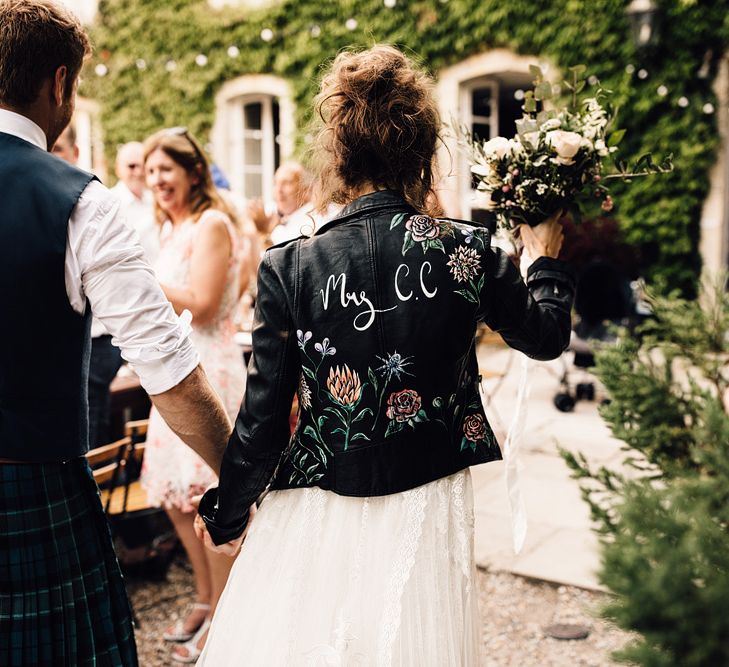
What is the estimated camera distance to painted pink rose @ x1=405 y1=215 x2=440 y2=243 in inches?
67.1

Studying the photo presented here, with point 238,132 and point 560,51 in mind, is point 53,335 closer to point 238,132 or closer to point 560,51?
point 560,51

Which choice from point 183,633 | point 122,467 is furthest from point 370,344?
point 122,467

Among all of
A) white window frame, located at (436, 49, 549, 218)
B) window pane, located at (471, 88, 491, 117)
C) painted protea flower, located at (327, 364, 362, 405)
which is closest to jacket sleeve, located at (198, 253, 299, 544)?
painted protea flower, located at (327, 364, 362, 405)

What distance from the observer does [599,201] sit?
231 cm

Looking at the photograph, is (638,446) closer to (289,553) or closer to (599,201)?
(289,553)

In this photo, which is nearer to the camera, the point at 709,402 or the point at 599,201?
the point at 709,402

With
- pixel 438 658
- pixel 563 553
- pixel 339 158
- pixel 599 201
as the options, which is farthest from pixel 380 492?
pixel 563 553

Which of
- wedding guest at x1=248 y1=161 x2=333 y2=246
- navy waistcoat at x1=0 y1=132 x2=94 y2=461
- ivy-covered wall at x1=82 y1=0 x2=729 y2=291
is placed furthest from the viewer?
ivy-covered wall at x1=82 y1=0 x2=729 y2=291

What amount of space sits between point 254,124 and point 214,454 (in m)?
10.6

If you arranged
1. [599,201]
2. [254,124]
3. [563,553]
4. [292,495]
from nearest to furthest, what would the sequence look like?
[292,495], [599,201], [563,553], [254,124]

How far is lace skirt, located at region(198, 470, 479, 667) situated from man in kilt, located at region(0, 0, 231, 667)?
0.34 meters

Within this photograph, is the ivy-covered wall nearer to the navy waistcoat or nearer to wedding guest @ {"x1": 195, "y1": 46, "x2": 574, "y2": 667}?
wedding guest @ {"x1": 195, "y1": 46, "x2": 574, "y2": 667}

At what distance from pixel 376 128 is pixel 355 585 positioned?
3.30 feet

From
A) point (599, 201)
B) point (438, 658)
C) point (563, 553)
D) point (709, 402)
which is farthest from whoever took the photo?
point (563, 553)
